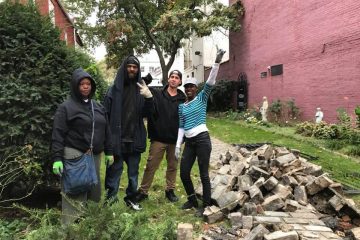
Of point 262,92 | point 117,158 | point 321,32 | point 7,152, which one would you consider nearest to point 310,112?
point 321,32

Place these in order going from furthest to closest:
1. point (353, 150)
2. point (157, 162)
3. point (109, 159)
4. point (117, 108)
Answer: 1. point (353, 150)
2. point (157, 162)
3. point (117, 108)
4. point (109, 159)

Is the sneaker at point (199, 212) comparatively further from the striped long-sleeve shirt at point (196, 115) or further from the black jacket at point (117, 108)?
the black jacket at point (117, 108)

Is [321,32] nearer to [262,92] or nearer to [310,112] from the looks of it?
[310,112]

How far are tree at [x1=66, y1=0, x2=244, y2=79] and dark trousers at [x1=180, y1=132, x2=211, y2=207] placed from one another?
17.0 meters

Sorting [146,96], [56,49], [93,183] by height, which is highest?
[56,49]

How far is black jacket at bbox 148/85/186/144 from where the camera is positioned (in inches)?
223

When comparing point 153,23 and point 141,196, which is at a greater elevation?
point 153,23

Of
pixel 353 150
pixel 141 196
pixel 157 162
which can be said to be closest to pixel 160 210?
pixel 141 196

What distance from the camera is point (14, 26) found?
4.83 m

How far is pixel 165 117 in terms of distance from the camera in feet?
18.6

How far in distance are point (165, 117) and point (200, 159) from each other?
2.72ft

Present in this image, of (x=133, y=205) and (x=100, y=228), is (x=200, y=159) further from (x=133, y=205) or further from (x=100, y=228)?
(x=100, y=228)

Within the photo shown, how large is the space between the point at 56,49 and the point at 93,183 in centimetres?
179

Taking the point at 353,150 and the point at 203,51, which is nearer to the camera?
the point at 353,150
